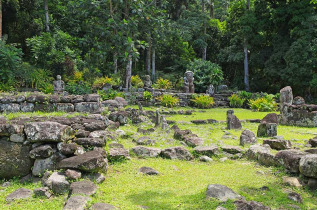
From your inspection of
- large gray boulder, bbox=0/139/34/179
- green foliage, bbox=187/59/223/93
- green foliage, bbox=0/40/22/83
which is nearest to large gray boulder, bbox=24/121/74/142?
large gray boulder, bbox=0/139/34/179

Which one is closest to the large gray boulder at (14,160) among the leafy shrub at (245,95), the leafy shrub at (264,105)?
the leafy shrub at (264,105)

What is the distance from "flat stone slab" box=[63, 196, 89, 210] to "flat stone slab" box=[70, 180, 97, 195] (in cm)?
20

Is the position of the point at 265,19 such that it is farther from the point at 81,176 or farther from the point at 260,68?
the point at 81,176

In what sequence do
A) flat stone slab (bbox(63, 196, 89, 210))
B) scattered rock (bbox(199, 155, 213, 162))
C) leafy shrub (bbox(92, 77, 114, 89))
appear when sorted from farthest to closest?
leafy shrub (bbox(92, 77, 114, 89))
scattered rock (bbox(199, 155, 213, 162))
flat stone slab (bbox(63, 196, 89, 210))

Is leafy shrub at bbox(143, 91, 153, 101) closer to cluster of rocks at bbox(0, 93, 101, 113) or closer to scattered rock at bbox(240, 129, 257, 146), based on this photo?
cluster of rocks at bbox(0, 93, 101, 113)

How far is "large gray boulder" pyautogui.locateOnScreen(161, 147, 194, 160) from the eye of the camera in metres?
6.63

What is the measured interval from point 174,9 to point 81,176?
3116 cm

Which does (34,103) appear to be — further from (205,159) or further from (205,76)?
(205,76)

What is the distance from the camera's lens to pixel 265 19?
27.0m

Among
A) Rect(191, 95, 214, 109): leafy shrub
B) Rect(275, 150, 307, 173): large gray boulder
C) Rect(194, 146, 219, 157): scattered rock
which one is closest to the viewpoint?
Rect(275, 150, 307, 173): large gray boulder

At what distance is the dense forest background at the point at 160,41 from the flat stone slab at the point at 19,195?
31.6 ft

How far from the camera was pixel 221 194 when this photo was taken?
14.1 ft

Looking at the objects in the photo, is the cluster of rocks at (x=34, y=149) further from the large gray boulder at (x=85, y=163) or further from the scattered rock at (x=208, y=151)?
the scattered rock at (x=208, y=151)

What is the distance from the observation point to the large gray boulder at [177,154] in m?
6.63
